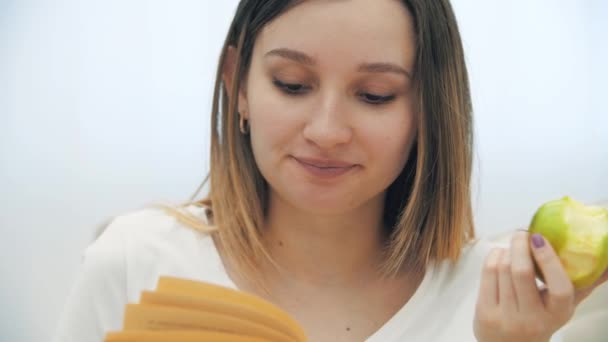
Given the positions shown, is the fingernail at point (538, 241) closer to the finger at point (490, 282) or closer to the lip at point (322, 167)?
the finger at point (490, 282)

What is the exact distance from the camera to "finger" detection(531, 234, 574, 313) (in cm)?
62

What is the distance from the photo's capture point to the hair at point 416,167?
873mm

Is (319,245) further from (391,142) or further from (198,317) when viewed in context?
(198,317)

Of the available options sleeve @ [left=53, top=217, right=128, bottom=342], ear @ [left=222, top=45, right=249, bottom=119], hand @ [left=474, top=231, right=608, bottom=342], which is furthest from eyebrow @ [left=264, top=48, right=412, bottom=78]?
sleeve @ [left=53, top=217, right=128, bottom=342]

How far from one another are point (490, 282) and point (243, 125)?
453 millimetres

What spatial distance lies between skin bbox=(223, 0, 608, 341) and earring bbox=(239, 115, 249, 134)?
0.05 feet

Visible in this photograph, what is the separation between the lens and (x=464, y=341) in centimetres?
91

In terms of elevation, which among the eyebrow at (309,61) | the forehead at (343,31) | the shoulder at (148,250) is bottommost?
the shoulder at (148,250)

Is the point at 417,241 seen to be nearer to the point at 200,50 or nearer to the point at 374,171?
A: the point at 374,171

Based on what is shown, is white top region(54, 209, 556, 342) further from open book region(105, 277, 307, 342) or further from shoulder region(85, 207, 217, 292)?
open book region(105, 277, 307, 342)

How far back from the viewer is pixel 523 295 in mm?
650

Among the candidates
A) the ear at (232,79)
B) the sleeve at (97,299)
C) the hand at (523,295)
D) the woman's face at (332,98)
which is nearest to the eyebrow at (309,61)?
the woman's face at (332,98)

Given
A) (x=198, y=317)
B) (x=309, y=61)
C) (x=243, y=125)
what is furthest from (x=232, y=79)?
(x=198, y=317)

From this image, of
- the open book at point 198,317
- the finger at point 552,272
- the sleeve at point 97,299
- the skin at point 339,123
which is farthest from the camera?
the sleeve at point 97,299
